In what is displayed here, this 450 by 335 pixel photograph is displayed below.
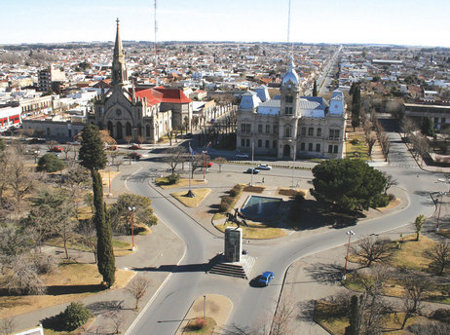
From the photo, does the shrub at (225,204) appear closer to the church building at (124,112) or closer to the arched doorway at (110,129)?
the church building at (124,112)

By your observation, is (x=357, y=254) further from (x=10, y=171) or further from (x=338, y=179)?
(x=10, y=171)

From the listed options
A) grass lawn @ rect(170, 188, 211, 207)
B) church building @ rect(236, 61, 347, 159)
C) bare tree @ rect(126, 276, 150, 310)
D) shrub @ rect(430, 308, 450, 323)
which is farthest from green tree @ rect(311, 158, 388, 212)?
bare tree @ rect(126, 276, 150, 310)

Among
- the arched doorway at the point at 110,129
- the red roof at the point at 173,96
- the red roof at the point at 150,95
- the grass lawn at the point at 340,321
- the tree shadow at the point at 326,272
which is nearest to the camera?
the grass lawn at the point at 340,321

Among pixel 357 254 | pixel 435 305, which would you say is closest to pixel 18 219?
pixel 357 254

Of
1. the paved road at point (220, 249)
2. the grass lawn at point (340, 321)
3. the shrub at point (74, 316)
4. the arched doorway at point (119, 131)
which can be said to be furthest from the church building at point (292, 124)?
the shrub at point (74, 316)

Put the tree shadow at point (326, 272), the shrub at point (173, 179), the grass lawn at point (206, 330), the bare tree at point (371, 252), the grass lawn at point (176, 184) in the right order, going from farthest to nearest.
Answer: the shrub at point (173, 179) → the grass lawn at point (176, 184) → the bare tree at point (371, 252) → the tree shadow at point (326, 272) → the grass lawn at point (206, 330)

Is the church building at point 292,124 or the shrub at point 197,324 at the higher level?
the church building at point 292,124

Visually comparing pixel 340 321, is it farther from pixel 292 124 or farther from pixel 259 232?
pixel 292 124
